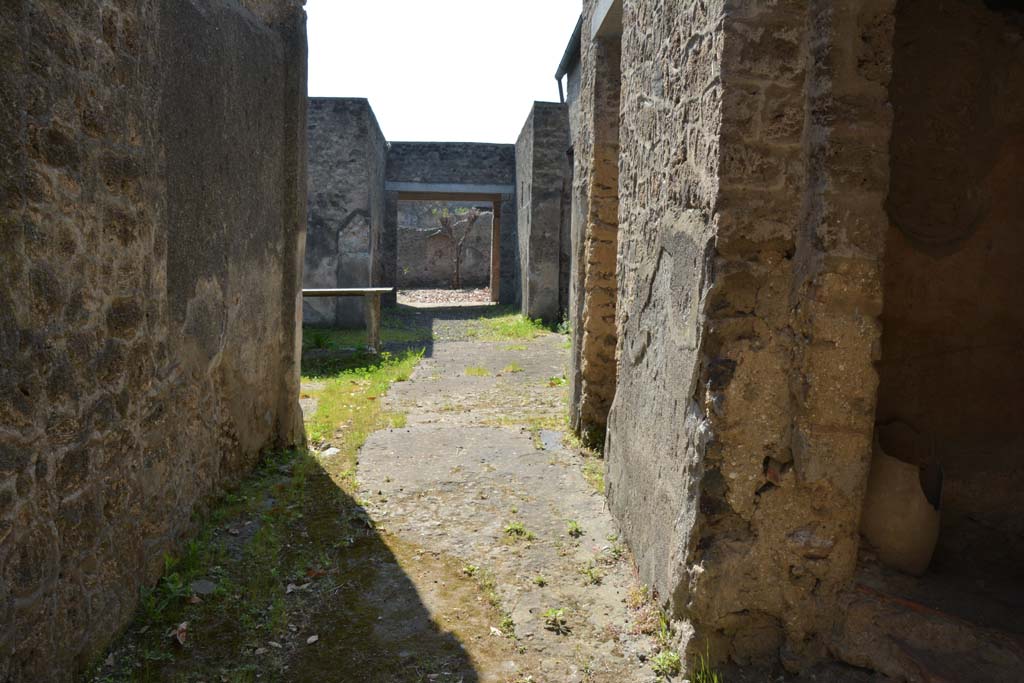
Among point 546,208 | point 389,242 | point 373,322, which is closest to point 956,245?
point 373,322

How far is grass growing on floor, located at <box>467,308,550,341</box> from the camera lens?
11.4 meters

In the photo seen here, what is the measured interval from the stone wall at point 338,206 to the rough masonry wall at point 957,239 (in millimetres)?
10079

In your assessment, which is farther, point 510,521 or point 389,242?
point 389,242

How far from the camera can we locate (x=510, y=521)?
13.4 ft

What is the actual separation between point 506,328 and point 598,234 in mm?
7021

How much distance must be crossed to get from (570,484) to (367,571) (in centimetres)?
151

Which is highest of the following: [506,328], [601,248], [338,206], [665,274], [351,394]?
[338,206]

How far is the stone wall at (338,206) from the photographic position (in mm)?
12422

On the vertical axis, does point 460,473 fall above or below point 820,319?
below

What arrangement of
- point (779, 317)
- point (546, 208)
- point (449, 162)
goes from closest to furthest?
point (779, 317) → point (546, 208) → point (449, 162)

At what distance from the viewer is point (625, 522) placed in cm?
371

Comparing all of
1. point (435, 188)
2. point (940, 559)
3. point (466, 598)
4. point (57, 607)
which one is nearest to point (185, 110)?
point (57, 607)

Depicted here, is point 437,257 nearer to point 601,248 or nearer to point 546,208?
point 546,208

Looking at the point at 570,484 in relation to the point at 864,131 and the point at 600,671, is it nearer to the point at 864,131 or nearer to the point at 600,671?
the point at 600,671
